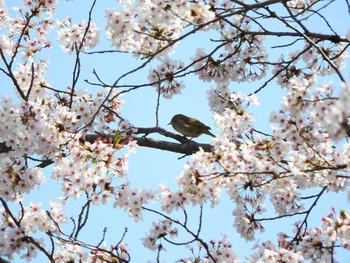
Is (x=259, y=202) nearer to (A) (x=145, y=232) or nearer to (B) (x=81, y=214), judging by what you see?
(A) (x=145, y=232)

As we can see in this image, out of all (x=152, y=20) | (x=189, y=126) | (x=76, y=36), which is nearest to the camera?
(x=152, y=20)

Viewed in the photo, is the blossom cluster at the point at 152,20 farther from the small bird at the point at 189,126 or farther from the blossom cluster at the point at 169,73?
the small bird at the point at 189,126

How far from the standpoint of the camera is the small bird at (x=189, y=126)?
8406mm

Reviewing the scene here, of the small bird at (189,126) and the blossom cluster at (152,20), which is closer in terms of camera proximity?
the blossom cluster at (152,20)

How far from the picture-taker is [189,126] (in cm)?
870

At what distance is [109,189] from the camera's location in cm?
516

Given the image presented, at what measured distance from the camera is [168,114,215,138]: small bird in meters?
8.41

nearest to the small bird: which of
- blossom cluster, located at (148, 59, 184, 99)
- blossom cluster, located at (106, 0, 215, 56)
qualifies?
blossom cluster, located at (148, 59, 184, 99)

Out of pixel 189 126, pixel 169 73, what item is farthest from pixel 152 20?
pixel 189 126

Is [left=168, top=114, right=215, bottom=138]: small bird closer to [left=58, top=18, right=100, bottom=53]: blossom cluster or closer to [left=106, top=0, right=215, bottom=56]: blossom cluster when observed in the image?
[left=58, top=18, right=100, bottom=53]: blossom cluster

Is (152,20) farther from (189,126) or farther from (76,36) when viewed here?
(189,126)

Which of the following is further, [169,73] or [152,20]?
[169,73]

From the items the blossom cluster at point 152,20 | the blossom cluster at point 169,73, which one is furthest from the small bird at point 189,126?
the blossom cluster at point 152,20

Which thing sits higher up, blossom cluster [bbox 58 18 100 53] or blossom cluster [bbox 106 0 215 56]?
blossom cluster [bbox 58 18 100 53]
